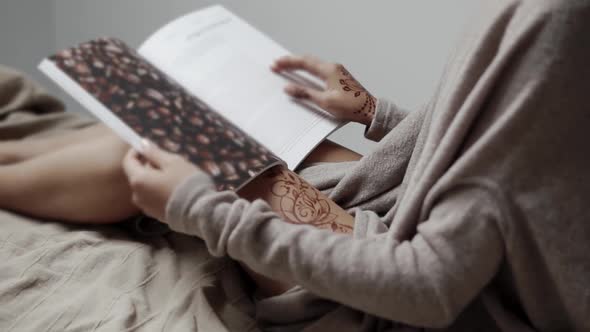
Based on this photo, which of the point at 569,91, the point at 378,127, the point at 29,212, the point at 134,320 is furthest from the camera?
the point at 378,127

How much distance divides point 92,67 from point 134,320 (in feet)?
0.84

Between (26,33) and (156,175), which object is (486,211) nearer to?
(156,175)

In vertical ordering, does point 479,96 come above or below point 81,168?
above

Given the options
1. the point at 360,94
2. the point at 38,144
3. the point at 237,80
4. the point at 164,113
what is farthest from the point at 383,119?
the point at 38,144

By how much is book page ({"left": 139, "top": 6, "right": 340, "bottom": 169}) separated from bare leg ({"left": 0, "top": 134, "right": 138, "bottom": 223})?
131 millimetres

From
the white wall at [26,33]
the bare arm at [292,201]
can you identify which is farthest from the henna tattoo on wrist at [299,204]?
the white wall at [26,33]

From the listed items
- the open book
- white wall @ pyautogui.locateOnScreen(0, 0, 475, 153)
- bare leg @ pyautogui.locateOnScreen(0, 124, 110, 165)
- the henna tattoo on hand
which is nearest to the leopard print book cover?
the open book

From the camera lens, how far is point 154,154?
50cm

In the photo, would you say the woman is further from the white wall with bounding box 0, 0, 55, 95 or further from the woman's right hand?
the white wall with bounding box 0, 0, 55, 95

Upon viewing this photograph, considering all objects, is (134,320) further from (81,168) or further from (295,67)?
(295,67)

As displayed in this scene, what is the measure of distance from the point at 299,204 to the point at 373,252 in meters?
0.15

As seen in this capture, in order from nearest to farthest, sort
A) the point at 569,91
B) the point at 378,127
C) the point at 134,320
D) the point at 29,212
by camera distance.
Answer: the point at 569,91 < the point at 134,320 < the point at 29,212 < the point at 378,127

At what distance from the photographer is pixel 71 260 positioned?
611 millimetres

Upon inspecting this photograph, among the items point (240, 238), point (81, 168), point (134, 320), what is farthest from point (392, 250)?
point (81, 168)
